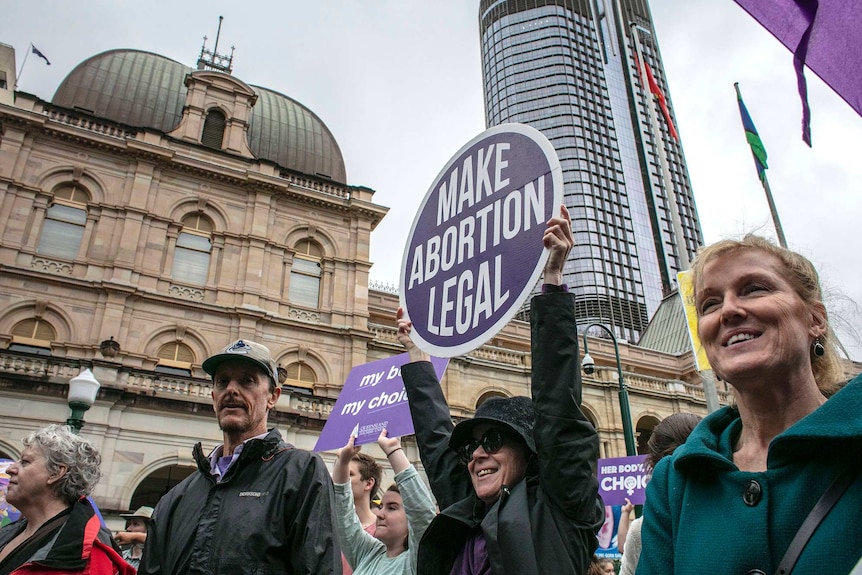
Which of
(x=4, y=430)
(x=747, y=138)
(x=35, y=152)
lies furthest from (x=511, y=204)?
(x=35, y=152)

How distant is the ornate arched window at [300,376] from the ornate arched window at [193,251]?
4576 mm

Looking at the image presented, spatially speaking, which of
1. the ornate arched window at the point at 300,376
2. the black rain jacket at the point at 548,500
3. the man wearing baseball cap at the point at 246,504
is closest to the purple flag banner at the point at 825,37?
the black rain jacket at the point at 548,500

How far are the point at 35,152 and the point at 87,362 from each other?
9.02 metres

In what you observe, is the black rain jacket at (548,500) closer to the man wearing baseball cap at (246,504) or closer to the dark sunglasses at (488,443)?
the dark sunglasses at (488,443)

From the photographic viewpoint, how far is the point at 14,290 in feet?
59.0

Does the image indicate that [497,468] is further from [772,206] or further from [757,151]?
[757,151]

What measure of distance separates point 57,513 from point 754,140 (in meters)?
13.5

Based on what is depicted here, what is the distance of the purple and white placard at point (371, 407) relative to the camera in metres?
4.94

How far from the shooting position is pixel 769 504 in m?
1.36

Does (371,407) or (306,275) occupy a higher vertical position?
(306,275)

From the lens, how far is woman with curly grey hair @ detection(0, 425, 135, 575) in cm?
318

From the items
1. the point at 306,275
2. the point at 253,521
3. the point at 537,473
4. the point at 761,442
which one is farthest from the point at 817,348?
the point at 306,275

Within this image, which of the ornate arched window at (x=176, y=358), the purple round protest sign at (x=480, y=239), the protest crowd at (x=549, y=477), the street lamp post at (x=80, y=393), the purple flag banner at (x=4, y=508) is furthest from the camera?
the ornate arched window at (x=176, y=358)

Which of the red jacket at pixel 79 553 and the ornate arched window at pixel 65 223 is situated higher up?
the ornate arched window at pixel 65 223
